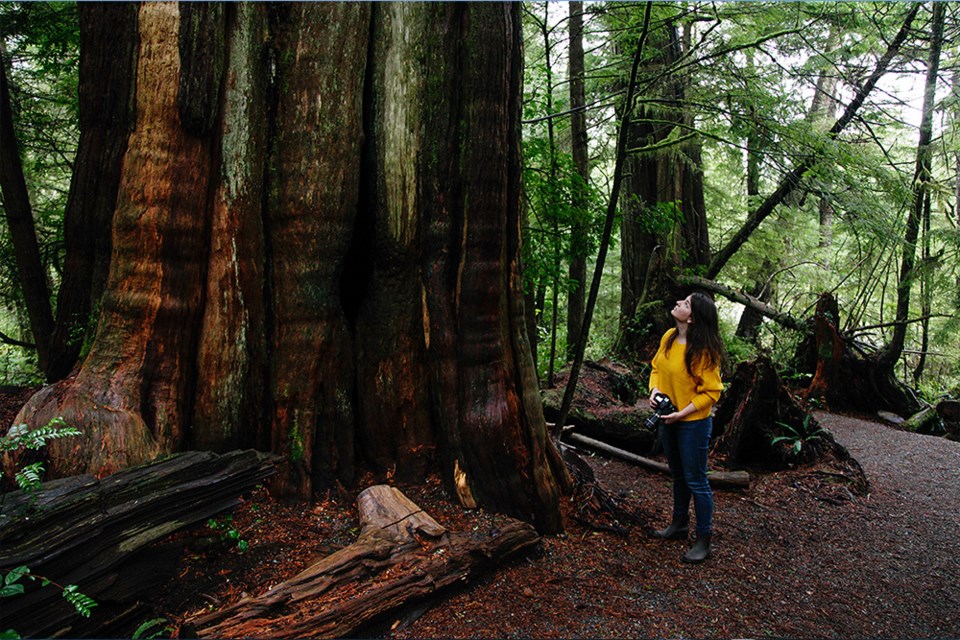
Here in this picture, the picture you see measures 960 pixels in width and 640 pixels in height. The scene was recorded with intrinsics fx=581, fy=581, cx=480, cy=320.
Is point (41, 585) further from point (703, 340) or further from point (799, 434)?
point (799, 434)

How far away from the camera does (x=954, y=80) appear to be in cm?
916

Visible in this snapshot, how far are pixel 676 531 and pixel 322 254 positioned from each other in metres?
3.14

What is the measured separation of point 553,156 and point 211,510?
436 cm

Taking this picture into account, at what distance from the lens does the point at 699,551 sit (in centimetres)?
388

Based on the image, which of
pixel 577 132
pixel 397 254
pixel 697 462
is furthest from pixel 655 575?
pixel 577 132

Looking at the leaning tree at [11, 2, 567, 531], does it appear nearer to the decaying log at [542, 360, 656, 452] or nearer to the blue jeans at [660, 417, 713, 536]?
the blue jeans at [660, 417, 713, 536]

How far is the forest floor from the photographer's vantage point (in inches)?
111

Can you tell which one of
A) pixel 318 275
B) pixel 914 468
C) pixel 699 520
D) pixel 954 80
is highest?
pixel 954 80

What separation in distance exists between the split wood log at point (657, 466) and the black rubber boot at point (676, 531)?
1354mm

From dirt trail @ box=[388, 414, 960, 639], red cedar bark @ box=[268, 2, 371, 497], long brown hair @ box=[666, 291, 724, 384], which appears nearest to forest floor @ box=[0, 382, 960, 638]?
dirt trail @ box=[388, 414, 960, 639]

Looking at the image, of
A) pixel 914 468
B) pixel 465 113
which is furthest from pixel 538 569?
pixel 914 468

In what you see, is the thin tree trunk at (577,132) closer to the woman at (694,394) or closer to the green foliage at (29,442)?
the woman at (694,394)

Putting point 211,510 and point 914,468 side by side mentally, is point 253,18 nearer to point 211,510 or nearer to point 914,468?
point 211,510

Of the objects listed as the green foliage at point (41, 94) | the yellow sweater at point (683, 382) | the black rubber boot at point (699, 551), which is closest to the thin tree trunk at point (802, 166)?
the yellow sweater at point (683, 382)
